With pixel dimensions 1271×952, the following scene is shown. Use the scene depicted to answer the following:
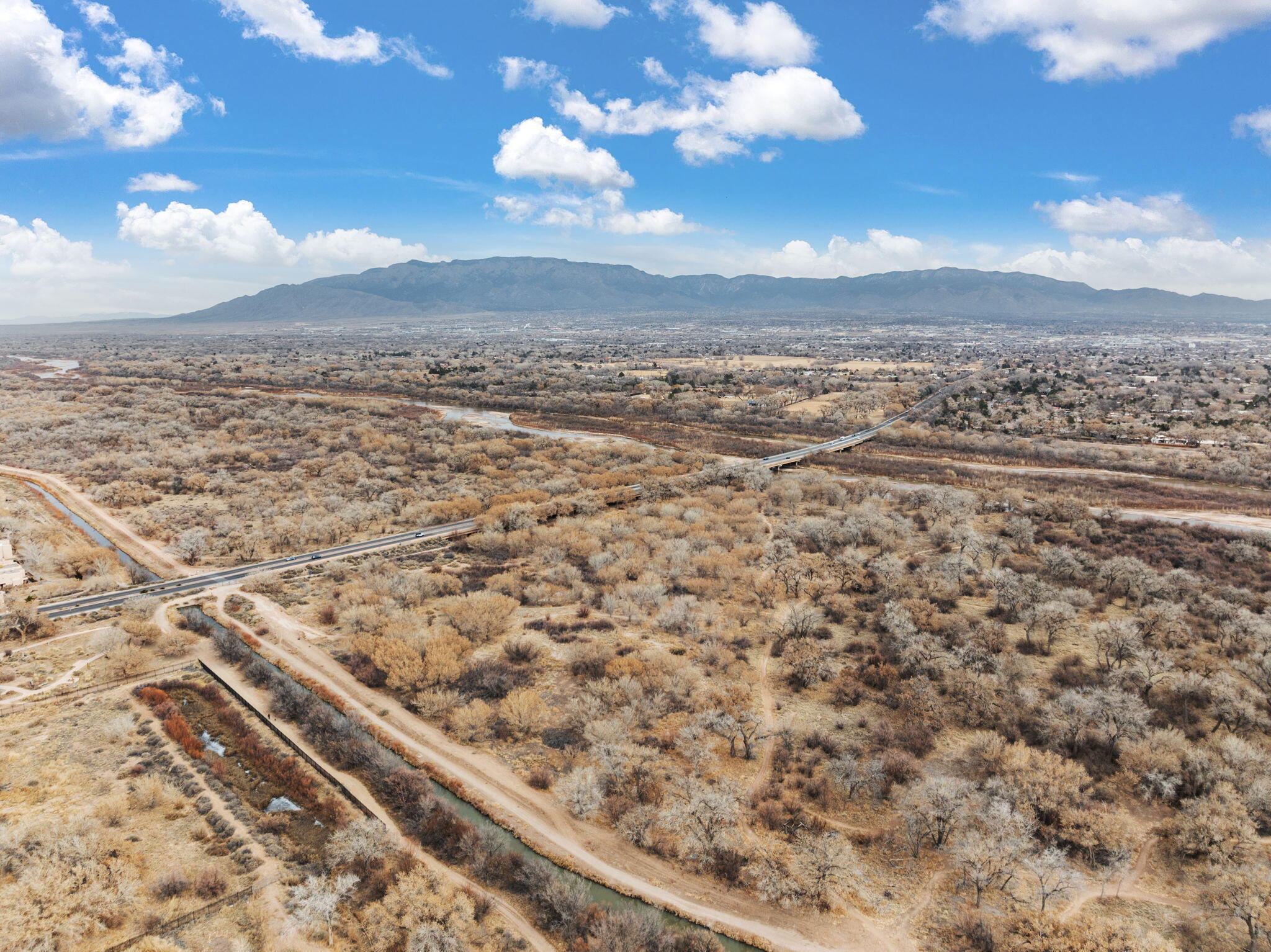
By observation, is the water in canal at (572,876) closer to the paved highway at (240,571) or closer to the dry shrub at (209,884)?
the dry shrub at (209,884)

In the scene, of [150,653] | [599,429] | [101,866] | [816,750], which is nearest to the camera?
[101,866]

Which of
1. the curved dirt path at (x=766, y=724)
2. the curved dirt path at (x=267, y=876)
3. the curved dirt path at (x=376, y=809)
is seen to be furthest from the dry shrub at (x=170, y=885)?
the curved dirt path at (x=766, y=724)

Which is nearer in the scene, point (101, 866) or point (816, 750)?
point (101, 866)

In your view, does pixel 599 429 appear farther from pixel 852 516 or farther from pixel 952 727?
pixel 952 727

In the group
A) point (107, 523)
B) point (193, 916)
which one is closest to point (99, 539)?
point (107, 523)

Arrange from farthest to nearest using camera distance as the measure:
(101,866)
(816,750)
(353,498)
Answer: (353,498) → (816,750) → (101,866)

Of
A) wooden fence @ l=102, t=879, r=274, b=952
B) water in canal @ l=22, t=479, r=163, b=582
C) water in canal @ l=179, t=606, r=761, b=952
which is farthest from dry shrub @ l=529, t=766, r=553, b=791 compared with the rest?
water in canal @ l=22, t=479, r=163, b=582

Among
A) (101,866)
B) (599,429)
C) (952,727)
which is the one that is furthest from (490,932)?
(599,429)
